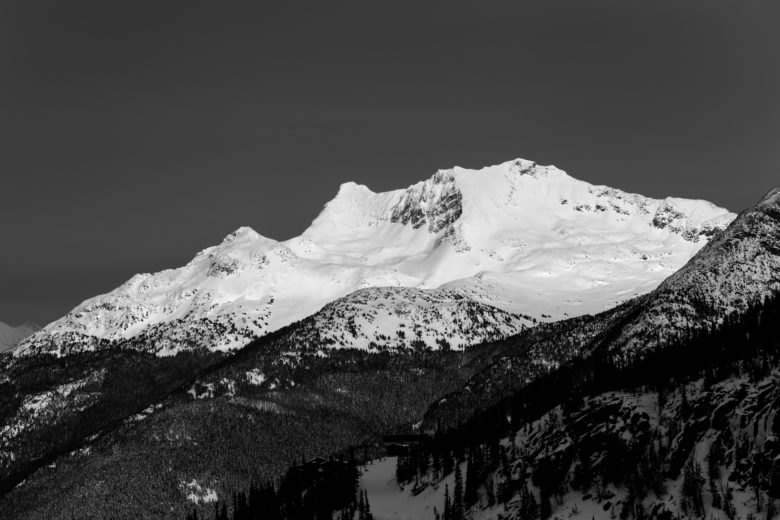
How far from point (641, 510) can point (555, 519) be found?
60.3 ft

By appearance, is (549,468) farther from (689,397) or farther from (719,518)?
(719,518)

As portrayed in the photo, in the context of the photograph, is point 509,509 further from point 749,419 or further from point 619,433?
point 749,419

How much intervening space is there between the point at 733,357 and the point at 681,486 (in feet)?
122

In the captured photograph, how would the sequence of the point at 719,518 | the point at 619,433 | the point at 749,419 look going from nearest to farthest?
the point at 719,518
the point at 749,419
the point at 619,433

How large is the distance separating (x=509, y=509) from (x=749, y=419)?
47.2m

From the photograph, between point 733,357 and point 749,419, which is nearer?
point 749,419

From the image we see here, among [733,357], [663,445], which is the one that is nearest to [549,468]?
[663,445]

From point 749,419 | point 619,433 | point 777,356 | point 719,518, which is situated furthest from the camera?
point 619,433

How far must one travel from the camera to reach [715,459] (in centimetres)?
16588

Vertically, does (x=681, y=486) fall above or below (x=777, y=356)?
below

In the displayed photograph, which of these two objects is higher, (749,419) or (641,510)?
(749,419)

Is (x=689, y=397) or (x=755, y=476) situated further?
(x=689, y=397)

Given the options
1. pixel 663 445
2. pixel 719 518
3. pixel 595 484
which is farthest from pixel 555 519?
pixel 719 518

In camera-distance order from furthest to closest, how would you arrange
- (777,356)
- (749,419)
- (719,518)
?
(777,356) < (749,419) < (719,518)
